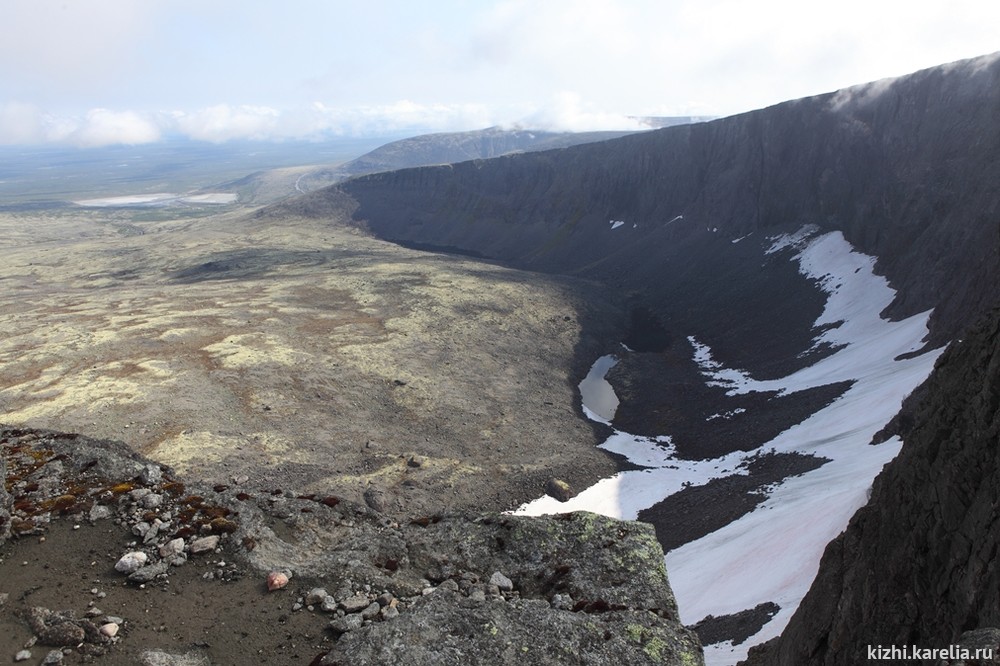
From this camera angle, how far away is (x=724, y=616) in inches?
1045

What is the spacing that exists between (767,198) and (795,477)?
83004 mm

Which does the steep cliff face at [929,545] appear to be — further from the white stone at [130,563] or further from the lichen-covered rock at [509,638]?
the white stone at [130,563]

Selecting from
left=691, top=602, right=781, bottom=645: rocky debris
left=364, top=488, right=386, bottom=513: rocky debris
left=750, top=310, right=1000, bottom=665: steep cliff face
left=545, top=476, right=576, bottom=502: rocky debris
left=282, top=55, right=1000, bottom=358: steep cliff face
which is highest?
left=282, top=55, right=1000, bottom=358: steep cliff face

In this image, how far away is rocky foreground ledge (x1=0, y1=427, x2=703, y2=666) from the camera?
996 centimetres

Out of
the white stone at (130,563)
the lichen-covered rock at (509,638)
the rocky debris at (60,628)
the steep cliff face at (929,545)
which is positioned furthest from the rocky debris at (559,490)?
the rocky debris at (60,628)

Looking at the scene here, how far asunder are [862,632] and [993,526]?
368cm

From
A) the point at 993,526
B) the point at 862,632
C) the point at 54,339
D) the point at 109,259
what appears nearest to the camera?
the point at 993,526

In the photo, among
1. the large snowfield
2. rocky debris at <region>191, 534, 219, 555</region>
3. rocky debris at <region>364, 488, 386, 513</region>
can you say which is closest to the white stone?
rocky debris at <region>191, 534, 219, 555</region>

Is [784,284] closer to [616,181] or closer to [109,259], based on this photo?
[616,181]

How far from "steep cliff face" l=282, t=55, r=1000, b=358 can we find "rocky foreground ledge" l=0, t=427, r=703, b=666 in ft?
145

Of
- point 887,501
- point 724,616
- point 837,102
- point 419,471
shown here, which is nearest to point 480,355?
point 419,471

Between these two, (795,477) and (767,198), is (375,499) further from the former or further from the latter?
(767,198)

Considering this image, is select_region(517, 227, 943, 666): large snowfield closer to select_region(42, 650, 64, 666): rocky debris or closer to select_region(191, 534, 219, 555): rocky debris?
select_region(191, 534, 219, 555): rocky debris

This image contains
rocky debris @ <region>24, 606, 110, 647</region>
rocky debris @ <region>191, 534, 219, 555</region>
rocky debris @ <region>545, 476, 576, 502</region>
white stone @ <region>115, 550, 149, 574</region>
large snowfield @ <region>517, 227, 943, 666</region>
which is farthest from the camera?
rocky debris @ <region>545, 476, 576, 502</region>
